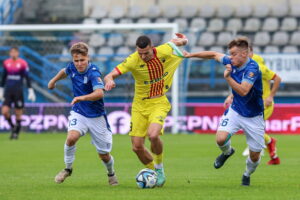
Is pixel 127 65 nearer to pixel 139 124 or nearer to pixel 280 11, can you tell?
pixel 139 124

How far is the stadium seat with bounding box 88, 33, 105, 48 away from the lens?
27.9 m

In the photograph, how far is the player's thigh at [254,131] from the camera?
10.9m

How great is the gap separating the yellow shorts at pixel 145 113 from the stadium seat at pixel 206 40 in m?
18.3

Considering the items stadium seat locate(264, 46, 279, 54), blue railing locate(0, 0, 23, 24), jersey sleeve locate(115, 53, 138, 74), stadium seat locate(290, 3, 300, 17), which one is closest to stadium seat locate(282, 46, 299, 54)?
stadium seat locate(264, 46, 279, 54)

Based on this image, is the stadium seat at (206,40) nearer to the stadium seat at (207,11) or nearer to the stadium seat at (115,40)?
the stadium seat at (207,11)

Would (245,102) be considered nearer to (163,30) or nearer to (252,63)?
(252,63)

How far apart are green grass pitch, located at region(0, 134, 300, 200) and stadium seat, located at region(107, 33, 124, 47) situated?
767cm

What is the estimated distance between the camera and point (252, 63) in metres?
10.7

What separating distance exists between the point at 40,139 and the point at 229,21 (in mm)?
10831

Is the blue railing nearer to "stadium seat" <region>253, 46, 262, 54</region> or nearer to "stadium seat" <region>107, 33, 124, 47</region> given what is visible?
"stadium seat" <region>107, 33, 124, 47</region>

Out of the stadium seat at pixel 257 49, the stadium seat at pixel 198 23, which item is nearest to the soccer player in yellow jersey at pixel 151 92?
the stadium seat at pixel 257 49

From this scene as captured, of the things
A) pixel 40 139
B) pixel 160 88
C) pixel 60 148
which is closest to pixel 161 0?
pixel 40 139

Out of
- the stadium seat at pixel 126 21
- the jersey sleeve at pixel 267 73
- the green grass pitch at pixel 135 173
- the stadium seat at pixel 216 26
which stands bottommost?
the green grass pitch at pixel 135 173

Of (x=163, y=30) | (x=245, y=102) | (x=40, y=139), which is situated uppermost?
(x=163, y=30)
